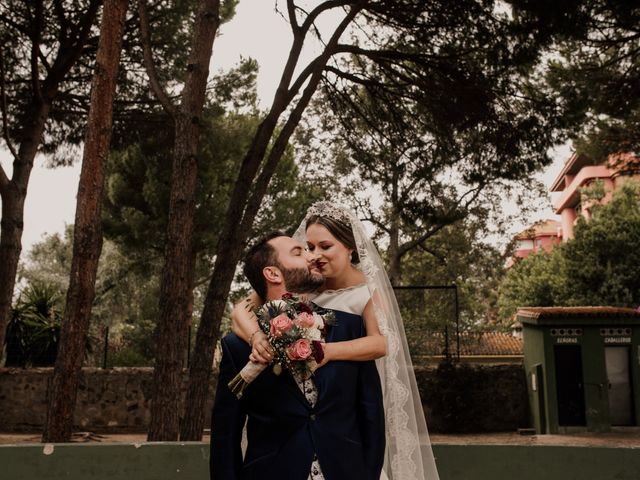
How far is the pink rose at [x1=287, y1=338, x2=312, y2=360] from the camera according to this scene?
209cm

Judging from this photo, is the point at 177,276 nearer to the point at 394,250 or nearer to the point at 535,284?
the point at 394,250

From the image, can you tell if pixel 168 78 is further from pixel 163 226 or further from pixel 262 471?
pixel 262 471

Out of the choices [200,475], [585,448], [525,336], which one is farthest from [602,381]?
[200,475]

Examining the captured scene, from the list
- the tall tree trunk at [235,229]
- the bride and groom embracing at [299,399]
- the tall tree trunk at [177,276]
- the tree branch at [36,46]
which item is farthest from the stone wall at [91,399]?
the bride and groom embracing at [299,399]

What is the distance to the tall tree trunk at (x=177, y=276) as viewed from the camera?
7.05 meters

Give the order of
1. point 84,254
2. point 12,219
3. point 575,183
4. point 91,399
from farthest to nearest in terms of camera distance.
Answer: point 575,183 → point 91,399 → point 12,219 → point 84,254

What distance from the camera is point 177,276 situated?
23.7 feet

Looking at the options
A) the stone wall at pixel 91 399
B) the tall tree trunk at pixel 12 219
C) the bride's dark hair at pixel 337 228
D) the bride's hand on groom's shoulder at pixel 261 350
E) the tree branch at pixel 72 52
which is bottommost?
the stone wall at pixel 91 399

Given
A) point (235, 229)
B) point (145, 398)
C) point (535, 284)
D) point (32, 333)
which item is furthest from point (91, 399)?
point (535, 284)

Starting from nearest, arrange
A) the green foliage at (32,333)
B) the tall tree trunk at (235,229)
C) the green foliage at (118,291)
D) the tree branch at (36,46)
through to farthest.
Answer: the tall tree trunk at (235,229) < the tree branch at (36,46) < the green foliage at (32,333) < the green foliage at (118,291)

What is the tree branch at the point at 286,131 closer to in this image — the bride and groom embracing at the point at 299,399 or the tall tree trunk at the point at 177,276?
the tall tree trunk at the point at 177,276

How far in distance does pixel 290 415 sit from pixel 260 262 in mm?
524

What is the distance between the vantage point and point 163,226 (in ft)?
68.6

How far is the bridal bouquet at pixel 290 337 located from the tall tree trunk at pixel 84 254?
4.67 m
